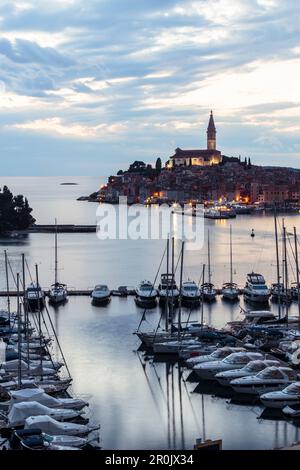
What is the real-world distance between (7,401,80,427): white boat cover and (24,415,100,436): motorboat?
0.49ft

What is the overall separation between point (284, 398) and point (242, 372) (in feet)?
2.08

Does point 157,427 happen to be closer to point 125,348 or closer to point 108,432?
point 108,432

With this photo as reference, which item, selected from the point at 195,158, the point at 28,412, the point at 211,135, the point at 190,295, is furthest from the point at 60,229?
the point at 211,135

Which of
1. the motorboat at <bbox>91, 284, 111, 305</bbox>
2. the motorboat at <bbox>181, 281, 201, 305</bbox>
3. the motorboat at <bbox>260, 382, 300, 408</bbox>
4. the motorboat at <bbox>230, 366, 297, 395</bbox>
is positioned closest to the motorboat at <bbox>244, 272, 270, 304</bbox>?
the motorboat at <bbox>181, 281, 201, 305</bbox>

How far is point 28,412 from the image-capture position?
5.45 m

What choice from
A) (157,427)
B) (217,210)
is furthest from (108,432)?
(217,210)

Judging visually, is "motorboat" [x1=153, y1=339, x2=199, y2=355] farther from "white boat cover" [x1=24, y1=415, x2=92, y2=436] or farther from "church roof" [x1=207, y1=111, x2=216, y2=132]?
"church roof" [x1=207, y1=111, x2=216, y2=132]

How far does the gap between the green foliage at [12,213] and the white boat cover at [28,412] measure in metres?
19.0

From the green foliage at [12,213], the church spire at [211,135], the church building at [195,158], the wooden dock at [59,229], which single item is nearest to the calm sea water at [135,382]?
the green foliage at [12,213]

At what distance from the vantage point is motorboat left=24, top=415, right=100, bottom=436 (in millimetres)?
5195

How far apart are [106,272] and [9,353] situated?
29.8ft

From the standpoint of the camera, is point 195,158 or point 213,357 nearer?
point 213,357

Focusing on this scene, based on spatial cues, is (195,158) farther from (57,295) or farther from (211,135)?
(57,295)

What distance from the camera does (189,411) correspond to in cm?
629
